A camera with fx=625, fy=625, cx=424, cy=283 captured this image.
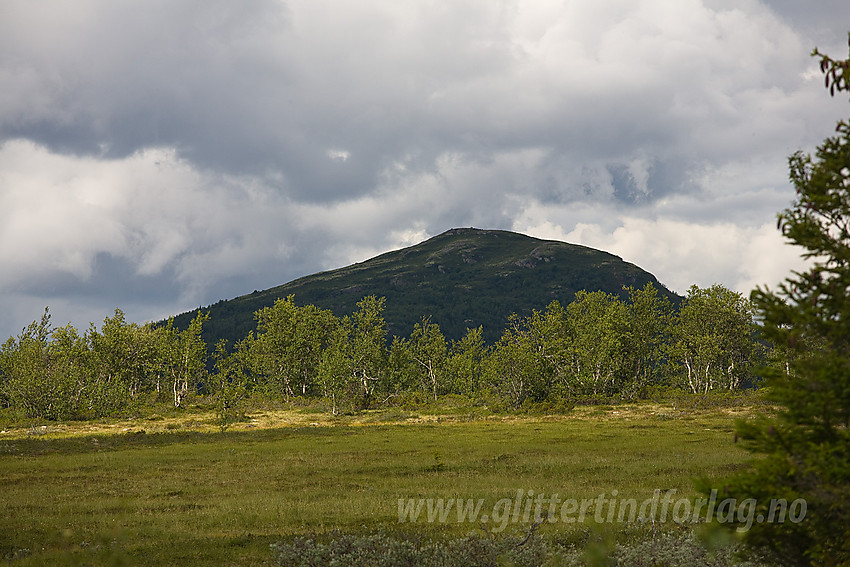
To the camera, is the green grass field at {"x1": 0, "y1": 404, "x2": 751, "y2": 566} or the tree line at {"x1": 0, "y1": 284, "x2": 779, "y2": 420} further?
the tree line at {"x1": 0, "y1": 284, "x2": 779, "y2": 420}

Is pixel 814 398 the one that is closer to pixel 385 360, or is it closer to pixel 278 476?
pixel 278 476

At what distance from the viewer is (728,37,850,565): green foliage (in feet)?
27.2

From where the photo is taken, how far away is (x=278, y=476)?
3306 centimetres

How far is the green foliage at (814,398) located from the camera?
8305 millimetres

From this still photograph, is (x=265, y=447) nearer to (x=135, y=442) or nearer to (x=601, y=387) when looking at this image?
(x=135, y=442)

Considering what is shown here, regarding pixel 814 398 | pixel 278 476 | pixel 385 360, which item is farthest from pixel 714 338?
pixel 814 398

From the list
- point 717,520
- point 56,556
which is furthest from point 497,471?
point 717,520

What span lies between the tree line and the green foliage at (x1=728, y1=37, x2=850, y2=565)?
74.8 m

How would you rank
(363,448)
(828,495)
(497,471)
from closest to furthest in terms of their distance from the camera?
(828,495), (497,471), (363,448)

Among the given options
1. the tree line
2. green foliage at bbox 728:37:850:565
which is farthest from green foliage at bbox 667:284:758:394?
green foliage at bbox 728:37:850:565

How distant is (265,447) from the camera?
154 feet

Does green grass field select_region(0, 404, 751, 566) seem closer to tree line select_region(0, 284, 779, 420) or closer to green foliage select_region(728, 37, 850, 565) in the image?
green foliage select_region(728, 37, 850, 565)

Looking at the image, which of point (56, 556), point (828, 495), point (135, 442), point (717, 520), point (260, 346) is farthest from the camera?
point (260, 346)

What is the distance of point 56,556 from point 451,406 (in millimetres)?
75268
